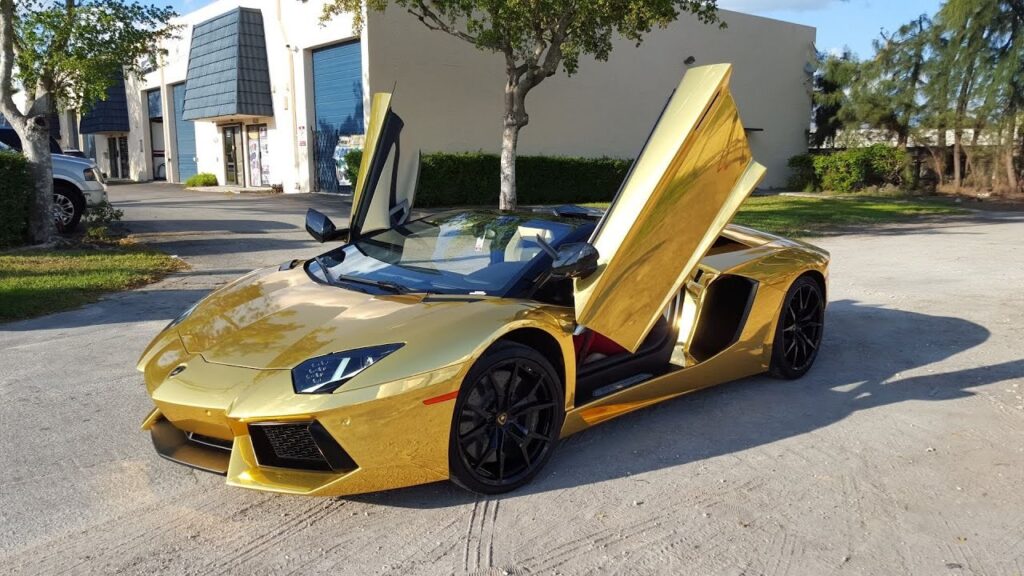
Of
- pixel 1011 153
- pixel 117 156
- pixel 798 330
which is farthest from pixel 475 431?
pixel 117 156

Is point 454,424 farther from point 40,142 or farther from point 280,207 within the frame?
point 280,207

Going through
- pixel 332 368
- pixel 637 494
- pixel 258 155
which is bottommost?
pixel 637 494

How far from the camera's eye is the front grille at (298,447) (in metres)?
3.04

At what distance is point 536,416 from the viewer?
12.0 ft

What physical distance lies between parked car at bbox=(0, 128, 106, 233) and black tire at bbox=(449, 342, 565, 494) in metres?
11.0

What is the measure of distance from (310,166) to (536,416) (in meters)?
A: 20.0

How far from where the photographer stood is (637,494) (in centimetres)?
355

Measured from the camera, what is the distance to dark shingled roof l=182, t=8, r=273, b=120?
23.0 meters

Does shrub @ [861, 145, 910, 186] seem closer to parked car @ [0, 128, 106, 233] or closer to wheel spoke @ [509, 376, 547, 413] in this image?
parked car @ [0, 128, 106, 233]

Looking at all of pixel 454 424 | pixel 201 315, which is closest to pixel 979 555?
pixel 454 424

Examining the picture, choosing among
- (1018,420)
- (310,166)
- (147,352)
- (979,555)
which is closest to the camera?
(979,555)

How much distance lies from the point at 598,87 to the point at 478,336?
22.5m

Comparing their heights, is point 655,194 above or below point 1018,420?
above

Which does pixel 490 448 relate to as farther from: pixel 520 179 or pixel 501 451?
pixel 520 179
